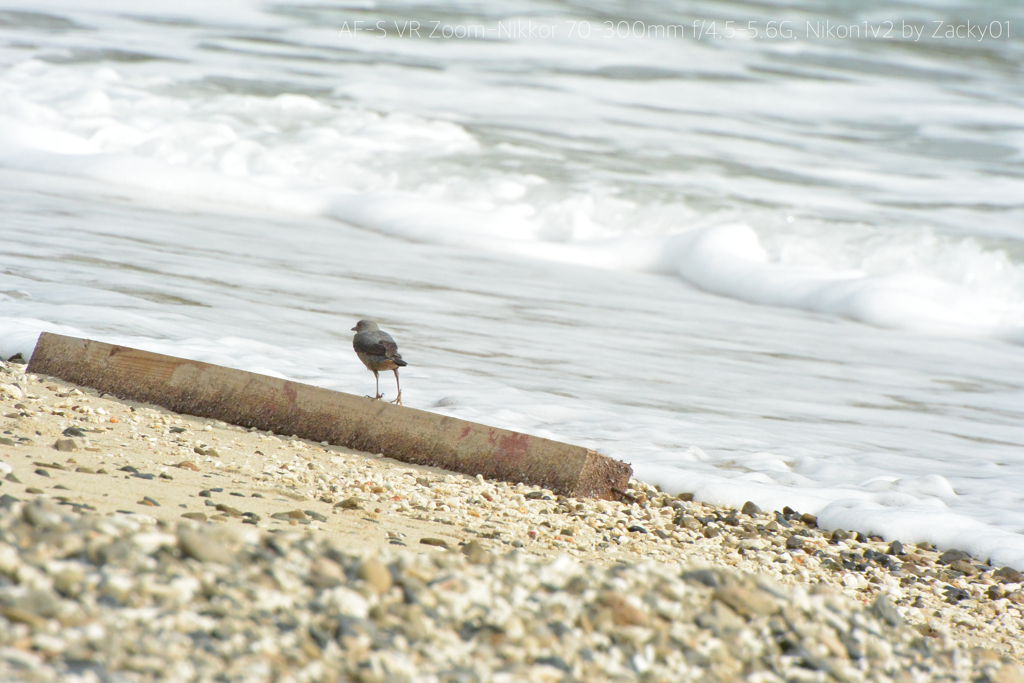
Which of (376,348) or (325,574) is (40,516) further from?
(376,348)

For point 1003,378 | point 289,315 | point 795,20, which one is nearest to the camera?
point 289,315

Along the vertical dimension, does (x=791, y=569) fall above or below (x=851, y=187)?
below

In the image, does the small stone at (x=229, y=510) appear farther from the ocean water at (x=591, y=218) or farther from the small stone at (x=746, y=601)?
the ocean water at (x=591, y=218)

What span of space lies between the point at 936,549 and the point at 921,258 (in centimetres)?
752

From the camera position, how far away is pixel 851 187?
1198 centimetres

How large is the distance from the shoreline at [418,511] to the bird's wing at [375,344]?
0.51m

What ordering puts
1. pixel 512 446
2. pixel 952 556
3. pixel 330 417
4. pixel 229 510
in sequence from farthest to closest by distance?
pixel 330 417 → pixel 512 446 → pixel 952 556 → pixel 229 510

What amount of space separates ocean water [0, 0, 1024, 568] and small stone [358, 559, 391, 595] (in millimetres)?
1929

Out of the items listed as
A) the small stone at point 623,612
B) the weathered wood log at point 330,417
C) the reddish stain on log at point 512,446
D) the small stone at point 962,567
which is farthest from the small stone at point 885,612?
the reddish stain on log at point 512,446

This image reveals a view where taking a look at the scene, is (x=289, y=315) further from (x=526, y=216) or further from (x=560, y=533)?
(x=526, y=216)

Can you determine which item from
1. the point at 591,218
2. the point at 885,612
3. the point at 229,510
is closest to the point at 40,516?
the point at 229,510

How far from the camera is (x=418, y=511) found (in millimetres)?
2820

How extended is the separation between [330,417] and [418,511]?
0.77 metres

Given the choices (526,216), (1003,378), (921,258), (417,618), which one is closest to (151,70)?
(526,216)
